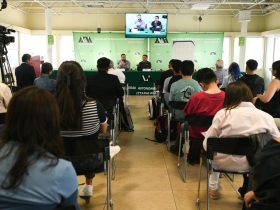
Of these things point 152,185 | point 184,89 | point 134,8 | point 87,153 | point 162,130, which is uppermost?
point 134,8

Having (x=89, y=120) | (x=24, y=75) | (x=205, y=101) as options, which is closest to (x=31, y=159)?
(x=89, y=120)

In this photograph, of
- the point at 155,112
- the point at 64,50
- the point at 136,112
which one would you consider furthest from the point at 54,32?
the point at 155,112

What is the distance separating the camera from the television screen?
1191 centimetres

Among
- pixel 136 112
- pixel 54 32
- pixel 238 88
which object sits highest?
pixel 54 32

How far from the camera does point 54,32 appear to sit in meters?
13.6

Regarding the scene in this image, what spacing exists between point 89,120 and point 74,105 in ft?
0.64

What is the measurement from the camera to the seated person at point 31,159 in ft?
4.28

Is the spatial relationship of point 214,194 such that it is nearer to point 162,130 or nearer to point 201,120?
point 201,120

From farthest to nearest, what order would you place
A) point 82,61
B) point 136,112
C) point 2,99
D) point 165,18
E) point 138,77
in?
point 82,61 < point 165,18 < point 138,77 < point 136,112 < point 2,99

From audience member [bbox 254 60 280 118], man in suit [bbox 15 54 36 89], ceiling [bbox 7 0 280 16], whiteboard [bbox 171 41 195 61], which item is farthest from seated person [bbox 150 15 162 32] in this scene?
audience member [bbox 254 60 280 118]

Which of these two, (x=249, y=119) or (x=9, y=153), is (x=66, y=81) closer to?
(x=9, y=153)

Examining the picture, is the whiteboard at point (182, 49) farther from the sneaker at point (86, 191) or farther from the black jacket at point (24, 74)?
the sneaker at point (86, 191)

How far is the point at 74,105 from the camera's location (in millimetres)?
2430

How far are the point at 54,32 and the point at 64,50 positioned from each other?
0.91 meters
